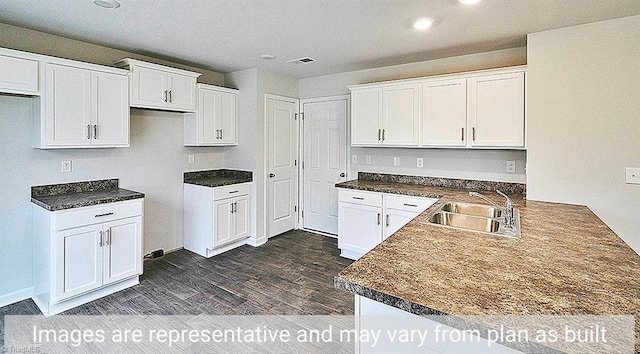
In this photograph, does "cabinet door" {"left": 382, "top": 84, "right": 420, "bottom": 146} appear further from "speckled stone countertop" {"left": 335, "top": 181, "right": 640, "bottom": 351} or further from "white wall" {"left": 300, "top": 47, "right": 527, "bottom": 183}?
"speckled stone countertop" {"left": 335, "top": 181, "right": 640, "bottom": 351}

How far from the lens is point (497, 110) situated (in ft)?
10.2

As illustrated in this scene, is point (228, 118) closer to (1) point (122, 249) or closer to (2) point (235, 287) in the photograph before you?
(1) point (122, 249)

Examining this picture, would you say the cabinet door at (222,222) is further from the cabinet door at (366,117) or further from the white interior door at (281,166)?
the cabinet door at (366,117)

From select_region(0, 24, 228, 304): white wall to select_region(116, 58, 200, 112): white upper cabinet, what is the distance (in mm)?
335

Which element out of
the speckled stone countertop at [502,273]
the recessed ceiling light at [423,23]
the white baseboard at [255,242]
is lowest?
the white baseboard at [255,242]

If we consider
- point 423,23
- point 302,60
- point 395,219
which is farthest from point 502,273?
point 302,60

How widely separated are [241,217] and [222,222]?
0.32 meters

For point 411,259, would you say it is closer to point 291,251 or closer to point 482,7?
point 482,7

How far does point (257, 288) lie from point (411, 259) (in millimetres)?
2096

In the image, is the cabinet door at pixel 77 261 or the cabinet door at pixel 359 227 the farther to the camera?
the cabinet door at pixel 359 227

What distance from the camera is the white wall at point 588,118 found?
8.22 feet

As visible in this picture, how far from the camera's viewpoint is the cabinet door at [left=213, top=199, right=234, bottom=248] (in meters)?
3.90

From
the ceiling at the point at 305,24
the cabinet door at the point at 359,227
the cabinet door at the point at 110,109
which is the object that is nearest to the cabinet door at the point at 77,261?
the cabinet door at the point at 110,109

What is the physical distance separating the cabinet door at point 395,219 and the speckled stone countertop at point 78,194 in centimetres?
253
